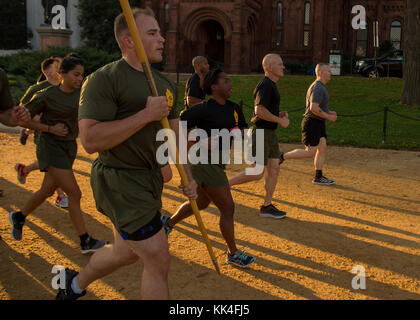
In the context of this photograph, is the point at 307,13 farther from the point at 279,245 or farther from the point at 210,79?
the point at 210,79

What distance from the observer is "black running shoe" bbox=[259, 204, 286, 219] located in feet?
20.7

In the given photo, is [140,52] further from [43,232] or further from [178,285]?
[43,232]

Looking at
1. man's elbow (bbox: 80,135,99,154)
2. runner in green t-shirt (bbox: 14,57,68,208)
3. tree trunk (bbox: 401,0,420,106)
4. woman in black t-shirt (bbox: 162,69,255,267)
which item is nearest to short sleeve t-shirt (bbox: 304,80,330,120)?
woman in black t-shirt (bbox: 162,69,255,267)

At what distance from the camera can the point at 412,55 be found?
58.1 ft

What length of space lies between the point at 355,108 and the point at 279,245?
1401 cm

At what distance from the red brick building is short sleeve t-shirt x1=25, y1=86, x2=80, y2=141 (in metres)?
28.8

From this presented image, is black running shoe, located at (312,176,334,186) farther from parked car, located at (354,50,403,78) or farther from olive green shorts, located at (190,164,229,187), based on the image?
parked car, located at (354,50,403,78)

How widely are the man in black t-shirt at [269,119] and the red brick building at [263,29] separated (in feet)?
90.5

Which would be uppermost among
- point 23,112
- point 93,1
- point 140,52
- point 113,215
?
point 93,1

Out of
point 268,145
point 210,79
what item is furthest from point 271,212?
point 210,79

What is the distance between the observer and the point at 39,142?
Answer: 5.24 meters

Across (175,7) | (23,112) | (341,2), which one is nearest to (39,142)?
(23,112)

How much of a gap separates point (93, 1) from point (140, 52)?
33.4 m

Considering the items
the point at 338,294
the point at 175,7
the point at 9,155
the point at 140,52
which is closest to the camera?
the point at 140,52
